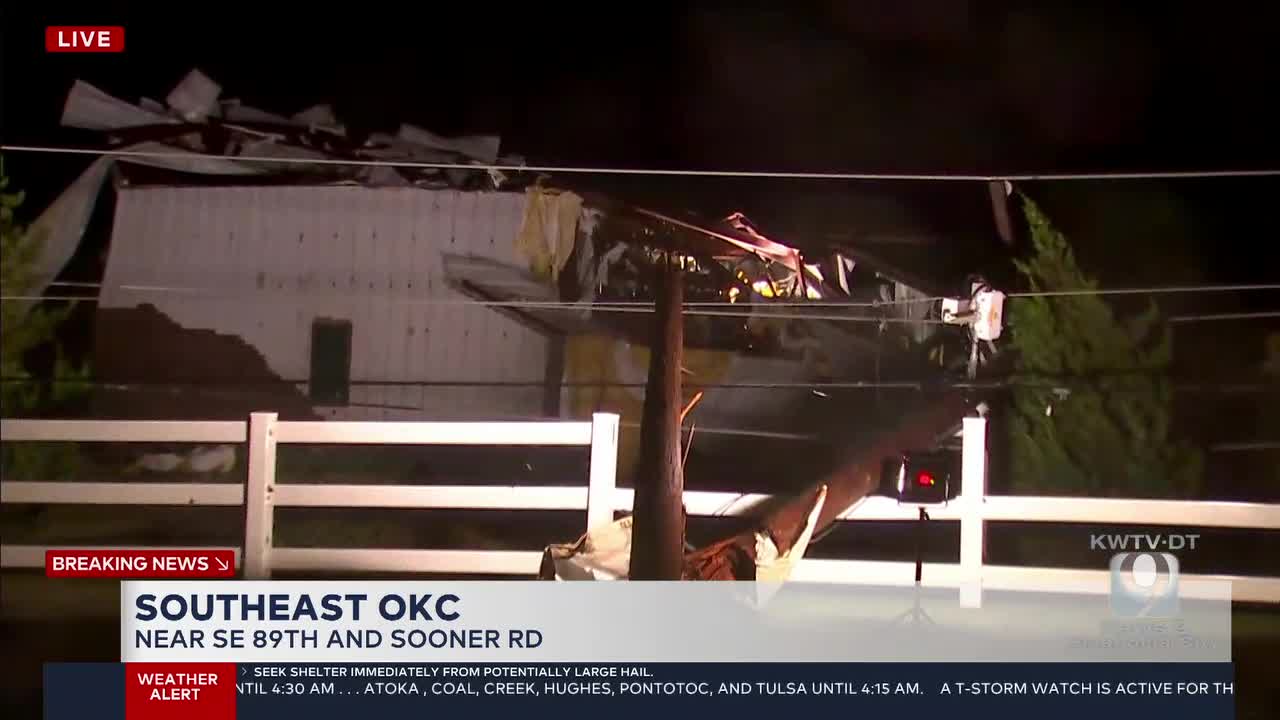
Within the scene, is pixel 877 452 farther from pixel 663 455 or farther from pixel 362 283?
pixel 362 283

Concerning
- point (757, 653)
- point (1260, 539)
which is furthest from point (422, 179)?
point (1260, 539)

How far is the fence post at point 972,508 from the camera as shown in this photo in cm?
229

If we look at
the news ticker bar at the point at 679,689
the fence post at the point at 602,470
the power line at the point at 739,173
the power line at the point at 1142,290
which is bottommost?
the news ticker bar at the point at 679,689

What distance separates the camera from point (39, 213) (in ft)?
7.83

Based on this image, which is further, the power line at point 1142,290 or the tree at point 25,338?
the tree at point 25,338

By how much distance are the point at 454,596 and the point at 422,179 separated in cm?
96

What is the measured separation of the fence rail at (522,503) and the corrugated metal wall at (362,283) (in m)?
0.07

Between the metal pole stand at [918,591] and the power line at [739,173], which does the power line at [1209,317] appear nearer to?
the power line at [739,173]

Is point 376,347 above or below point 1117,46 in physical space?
below

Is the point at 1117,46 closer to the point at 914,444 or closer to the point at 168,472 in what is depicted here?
the point at 914,444

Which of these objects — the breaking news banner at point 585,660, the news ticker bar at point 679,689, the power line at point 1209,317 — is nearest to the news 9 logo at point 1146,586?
the breaking news banner at point 585,660

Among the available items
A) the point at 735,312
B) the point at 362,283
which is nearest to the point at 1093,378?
the point at 735,312

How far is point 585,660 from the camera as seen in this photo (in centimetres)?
227

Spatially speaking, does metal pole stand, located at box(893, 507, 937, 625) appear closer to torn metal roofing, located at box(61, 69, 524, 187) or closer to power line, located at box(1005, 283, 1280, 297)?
power line, located at box(1005, 283, 1280, 297)
